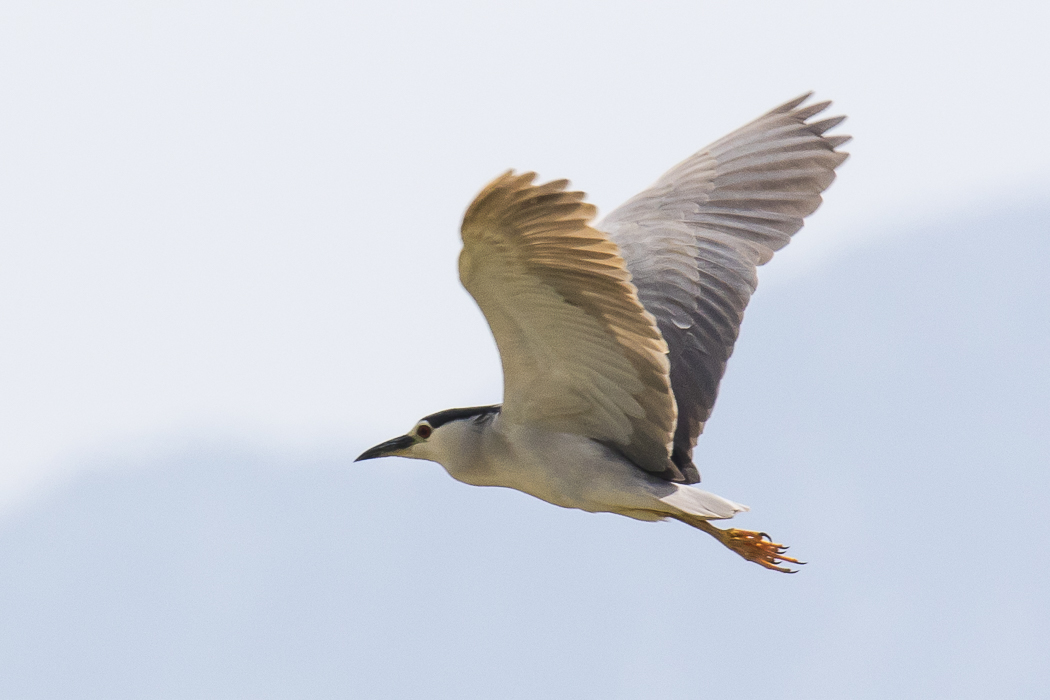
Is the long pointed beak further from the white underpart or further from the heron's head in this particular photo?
the white underpart

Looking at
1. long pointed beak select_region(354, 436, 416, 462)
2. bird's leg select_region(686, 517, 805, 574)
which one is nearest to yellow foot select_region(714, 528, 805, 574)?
bird's leg select_region(686, 517, 805, 574)

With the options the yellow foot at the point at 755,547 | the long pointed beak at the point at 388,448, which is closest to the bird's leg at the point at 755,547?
the yellow foot at the point at 755,547

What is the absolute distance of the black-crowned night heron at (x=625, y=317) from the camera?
5289mm

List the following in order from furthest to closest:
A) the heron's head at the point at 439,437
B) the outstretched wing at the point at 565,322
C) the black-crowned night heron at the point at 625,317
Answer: the heron's head at the point at 439,437 → the black-crowned night heron at the point at 625,317 → the outstretched wing at the point at 565,322

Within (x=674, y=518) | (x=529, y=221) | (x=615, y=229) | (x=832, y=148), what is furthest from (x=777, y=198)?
(x=529, y=221)

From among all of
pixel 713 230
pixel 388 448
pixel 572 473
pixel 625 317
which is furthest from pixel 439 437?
pixel 713 230

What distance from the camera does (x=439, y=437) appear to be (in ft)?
21.9

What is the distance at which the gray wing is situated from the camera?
7188 millimetres

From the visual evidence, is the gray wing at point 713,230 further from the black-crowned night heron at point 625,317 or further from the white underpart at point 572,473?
the white underpart at point 572,473

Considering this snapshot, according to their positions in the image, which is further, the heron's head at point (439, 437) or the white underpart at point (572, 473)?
the heron's head at point (439, 437)

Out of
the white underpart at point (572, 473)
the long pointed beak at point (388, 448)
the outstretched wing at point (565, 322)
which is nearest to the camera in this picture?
the outstretched wing at point (565, 322)

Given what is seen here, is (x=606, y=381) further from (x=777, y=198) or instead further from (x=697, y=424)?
(x=777, y=198)

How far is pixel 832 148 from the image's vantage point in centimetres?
809

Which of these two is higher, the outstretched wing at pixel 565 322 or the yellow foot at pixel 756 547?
the outstretched wing at pixel 565 322
